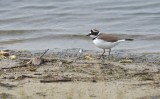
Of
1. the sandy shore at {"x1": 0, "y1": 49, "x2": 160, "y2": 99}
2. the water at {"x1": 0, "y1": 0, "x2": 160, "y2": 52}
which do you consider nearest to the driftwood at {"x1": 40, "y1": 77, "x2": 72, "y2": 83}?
the sandy shore at {"x1": 0, "y1": 49, "x2": 160, "y2": 99}

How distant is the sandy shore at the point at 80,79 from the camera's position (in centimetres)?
636

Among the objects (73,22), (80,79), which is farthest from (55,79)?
(73,22)

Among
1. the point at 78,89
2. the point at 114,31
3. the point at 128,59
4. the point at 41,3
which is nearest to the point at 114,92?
the point at 78,89

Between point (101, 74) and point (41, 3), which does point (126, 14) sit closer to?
point (41, 3)

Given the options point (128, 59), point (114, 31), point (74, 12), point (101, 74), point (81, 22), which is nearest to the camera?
point (101, 74)

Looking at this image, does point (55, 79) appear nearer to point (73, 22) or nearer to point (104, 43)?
point (104, 43)

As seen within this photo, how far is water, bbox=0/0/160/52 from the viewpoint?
12406 millimetres

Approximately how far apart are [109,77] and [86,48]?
4.39 meters

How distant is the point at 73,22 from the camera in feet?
48.3

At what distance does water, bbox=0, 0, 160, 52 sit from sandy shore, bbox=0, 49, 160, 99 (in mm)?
2690

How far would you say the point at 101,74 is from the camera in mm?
7465

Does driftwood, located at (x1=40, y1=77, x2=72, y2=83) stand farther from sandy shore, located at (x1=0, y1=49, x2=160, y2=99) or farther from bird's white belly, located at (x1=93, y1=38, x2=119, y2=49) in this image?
bird's white belly, located at (x1=93, y1=38, x2=119, y2=49)

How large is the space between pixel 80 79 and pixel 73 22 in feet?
24.8

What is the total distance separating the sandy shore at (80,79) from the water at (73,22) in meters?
2.69
